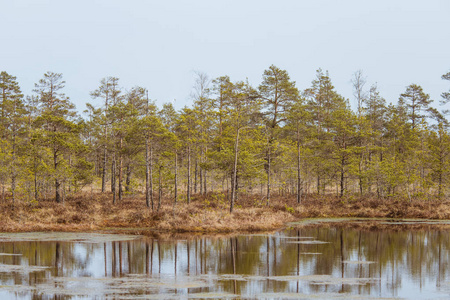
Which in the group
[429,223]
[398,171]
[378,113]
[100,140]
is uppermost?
[378,113]

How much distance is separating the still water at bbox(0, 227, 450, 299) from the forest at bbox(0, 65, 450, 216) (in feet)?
40.7

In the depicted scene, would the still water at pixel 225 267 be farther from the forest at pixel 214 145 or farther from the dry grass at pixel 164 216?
the forest at pixel 214 145

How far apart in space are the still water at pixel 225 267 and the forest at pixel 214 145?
12.4 meters

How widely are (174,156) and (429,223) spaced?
26061mm

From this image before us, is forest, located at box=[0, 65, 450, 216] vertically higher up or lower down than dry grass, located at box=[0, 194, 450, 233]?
higher up

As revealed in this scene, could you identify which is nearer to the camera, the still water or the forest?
the still water

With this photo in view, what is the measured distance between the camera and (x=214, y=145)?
5016cm

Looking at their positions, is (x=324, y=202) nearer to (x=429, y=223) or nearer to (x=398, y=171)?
(x=398, y=171)

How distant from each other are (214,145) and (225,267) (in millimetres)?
30120

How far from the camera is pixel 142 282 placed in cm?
1697

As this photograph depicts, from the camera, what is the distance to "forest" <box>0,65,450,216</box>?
41969mm

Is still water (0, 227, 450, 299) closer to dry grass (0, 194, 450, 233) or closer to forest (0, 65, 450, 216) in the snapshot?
dry grass (0, 194, 450, 233)

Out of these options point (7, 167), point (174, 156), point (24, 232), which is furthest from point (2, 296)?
point (174, 156)

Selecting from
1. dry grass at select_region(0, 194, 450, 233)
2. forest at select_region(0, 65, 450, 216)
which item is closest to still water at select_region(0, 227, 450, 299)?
dry grass at select_region(0, 194, 450, 233)
